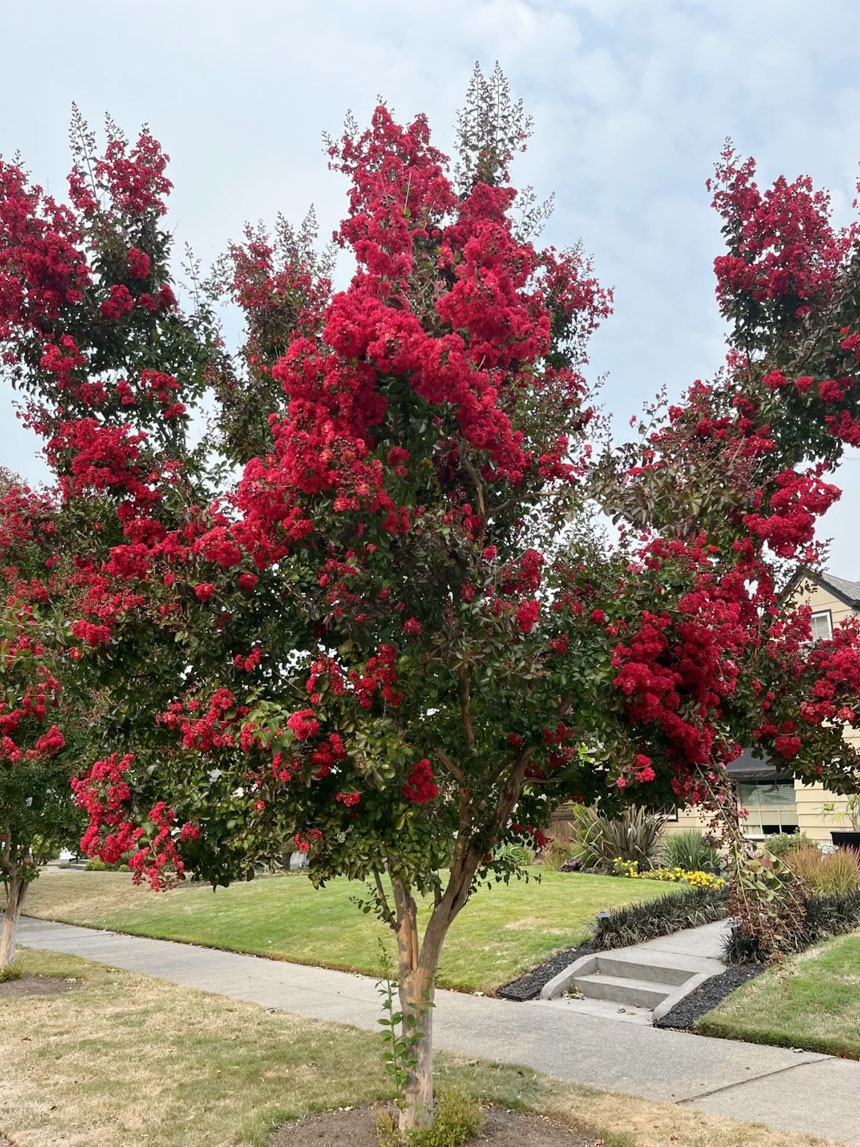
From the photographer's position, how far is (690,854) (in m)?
13.3

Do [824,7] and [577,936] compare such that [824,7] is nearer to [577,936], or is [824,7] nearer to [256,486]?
[256,486]

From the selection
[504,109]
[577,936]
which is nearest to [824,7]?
[504,109]

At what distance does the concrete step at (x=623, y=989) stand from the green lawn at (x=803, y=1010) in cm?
71

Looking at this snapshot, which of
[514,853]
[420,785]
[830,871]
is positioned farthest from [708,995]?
[420,785]

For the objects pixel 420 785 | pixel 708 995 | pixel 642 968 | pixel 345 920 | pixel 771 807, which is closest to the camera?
pixel 420 785

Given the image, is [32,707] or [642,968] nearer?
[32,707]

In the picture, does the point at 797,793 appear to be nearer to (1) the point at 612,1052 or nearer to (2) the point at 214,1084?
(1) the point at 612,1052

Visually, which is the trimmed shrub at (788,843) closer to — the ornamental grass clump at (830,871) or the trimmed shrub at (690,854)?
the trimmed shrub at (690,854)

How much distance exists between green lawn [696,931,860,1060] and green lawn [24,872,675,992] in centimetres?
218

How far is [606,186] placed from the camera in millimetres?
6426

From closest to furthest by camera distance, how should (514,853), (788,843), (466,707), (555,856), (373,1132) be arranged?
(466,707)
(373,1132)
(514,853)
(788,843)
(555,856)

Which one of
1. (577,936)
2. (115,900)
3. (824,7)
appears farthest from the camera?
(115,900)

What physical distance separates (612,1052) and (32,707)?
475 cm

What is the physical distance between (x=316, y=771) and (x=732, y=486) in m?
2.60
